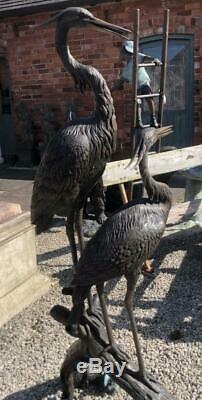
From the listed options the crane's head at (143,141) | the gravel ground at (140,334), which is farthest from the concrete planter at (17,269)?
the crane's head at (143,141)

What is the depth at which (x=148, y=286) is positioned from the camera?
13.8 feet

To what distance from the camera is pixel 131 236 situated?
7.21ft

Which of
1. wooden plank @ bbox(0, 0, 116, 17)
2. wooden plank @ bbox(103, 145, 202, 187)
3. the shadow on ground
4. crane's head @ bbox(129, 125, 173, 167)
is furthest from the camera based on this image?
wooden plank @ bbox(0, 0, 116, 17)

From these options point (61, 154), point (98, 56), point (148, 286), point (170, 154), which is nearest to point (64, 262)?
point (148, 286)

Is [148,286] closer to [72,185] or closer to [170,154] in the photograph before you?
[170,154]

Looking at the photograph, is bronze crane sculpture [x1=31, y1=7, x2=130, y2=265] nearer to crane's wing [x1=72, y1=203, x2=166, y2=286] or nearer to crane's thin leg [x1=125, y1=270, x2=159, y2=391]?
crane's wing [x1=72, y1=203, x2=166, y2=286]

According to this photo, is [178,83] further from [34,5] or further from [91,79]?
[91,79]

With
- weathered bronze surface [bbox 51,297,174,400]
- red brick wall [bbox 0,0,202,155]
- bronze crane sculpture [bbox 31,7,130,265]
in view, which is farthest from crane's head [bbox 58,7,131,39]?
red brick wall [bbox 0,0,202,155]

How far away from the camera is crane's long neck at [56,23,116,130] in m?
2.31

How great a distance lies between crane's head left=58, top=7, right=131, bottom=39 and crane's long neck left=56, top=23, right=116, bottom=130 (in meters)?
0.05

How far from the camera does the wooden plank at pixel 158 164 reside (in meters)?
4.21

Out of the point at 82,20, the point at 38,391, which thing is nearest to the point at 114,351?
the point at 38,391

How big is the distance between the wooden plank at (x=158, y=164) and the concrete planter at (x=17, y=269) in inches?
36.8

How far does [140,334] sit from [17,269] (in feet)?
4.31
